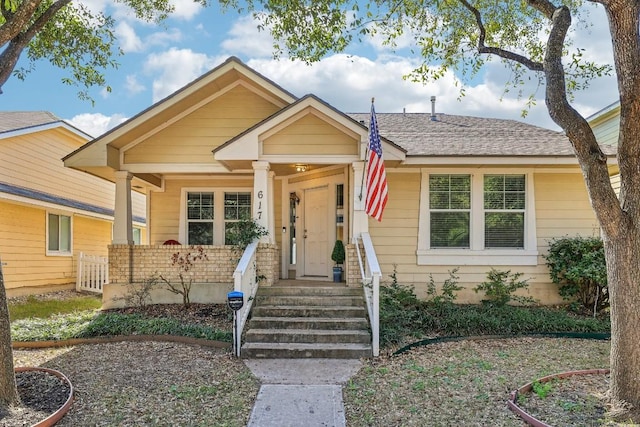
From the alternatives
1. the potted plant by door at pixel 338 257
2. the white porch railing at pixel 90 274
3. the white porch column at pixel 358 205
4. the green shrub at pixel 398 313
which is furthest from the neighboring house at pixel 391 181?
the white porch railing at pixel 90 274

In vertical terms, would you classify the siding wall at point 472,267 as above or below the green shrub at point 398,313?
above

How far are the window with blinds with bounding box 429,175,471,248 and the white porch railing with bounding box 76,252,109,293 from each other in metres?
10.1

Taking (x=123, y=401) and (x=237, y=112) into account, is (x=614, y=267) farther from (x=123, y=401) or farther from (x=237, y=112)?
(x=237, y=112)

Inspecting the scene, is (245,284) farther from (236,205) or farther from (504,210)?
(504,210)

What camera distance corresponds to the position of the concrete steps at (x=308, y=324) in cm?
671

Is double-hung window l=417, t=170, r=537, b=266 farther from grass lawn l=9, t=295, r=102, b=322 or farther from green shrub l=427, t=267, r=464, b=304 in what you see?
grass lawn l=9, t=295, r=102, b=322

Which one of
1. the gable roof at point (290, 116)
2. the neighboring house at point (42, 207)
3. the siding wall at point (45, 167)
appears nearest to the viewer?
the gable roof at point (290, 116)

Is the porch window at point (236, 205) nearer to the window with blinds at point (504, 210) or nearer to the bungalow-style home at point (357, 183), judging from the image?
the bungalow-style home at point (357, 183)

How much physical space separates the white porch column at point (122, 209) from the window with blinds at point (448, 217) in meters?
6.57

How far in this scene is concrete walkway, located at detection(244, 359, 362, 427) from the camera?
4660 millimetres

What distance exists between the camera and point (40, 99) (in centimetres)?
1772

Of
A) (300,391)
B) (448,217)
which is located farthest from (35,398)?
(448,217)

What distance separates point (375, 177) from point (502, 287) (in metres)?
3.76

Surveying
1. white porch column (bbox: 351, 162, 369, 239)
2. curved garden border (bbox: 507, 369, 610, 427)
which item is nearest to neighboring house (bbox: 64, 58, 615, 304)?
white porch column (bbox: 351, 162, 369, 239)
